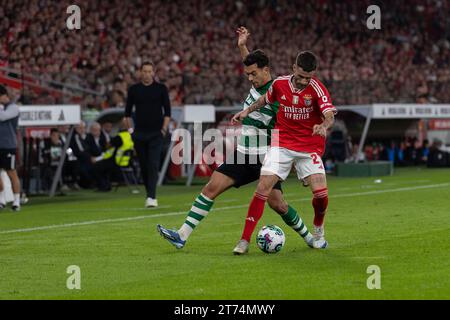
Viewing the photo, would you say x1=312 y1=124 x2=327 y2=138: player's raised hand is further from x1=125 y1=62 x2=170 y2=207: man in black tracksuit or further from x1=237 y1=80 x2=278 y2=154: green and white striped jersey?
x1=125 y1=62 x2=170 y2=207: man in black tracksuit

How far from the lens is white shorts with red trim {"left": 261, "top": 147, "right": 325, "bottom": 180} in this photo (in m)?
11.8

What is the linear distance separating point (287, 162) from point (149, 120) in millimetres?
7289

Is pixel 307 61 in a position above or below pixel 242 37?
below

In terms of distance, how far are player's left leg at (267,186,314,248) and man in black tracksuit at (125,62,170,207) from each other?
6829 mm

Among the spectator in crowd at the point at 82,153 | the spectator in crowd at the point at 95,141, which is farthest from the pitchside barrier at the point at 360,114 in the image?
the spectator in crowd at the point at 82,153

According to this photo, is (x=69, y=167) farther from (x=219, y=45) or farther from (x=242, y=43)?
(x=242, y=43)

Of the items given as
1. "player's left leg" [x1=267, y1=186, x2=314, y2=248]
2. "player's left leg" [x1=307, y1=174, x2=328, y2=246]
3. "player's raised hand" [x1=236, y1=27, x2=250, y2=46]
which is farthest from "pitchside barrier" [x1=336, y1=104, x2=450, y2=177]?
"player's left leg" [x1=307, y1=174, x2=328, y2=246]

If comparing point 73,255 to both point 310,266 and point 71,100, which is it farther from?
point 71,100

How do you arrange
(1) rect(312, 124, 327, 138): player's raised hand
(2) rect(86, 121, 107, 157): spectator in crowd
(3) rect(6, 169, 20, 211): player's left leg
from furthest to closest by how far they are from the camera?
1. (2) rect(86, 121, 107, 157): spectator in crowd
2. (3) rect(6, 169, 20, 211): player's left leg
3. (1) rect(312, 124, 327, 138): player's raised hand

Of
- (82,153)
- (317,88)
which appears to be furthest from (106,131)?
(317,88)

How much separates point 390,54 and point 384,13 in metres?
3.47

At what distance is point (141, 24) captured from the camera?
118 feet

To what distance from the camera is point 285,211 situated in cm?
1202

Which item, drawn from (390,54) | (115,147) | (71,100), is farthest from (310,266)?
(390,54)
